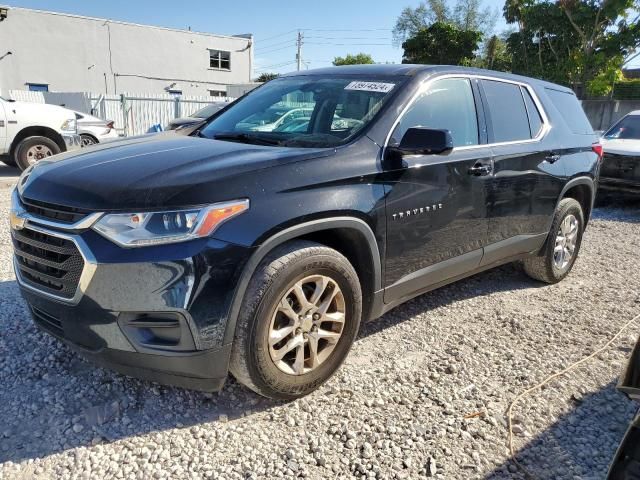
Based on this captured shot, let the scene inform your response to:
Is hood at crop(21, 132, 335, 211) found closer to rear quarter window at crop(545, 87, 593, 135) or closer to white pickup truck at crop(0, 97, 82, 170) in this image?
rear quarter window at crop(545, 87, 593, 135)

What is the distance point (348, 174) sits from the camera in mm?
2799

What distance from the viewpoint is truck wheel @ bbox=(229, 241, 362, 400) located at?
2479 mm

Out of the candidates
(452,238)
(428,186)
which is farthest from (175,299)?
(452,238)

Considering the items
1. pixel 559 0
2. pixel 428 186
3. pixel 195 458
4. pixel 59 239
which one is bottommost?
pixel 195 458

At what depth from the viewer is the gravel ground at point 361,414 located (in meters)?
2.37

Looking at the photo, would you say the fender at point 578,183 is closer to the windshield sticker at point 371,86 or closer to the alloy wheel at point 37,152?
the windshield sticker at point 371,86

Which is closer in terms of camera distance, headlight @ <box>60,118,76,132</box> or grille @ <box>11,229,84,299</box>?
grille @ <box>11,229,84,299</box>

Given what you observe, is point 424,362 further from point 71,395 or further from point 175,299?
point 71,395

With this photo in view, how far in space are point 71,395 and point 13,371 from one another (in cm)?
48

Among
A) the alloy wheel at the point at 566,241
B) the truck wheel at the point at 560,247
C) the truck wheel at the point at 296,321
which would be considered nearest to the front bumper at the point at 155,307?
the truck wheel at the point at 296,321

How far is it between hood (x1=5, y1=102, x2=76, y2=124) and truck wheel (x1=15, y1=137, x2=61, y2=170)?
0.45 metres

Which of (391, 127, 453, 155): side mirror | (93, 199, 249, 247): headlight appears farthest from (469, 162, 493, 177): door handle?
(93, 199, 249, 247): headlight

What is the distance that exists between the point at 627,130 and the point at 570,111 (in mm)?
6187

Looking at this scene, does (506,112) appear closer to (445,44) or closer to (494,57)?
(445,44)
